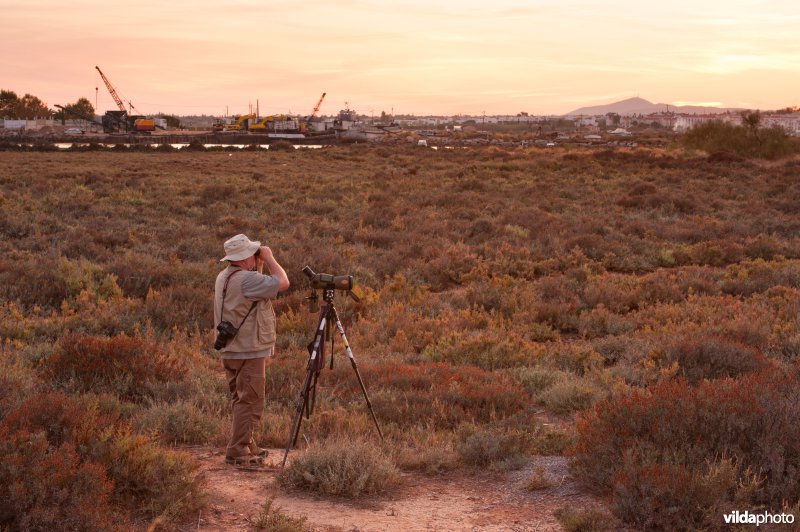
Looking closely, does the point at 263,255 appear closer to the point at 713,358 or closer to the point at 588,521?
the point at 588,521

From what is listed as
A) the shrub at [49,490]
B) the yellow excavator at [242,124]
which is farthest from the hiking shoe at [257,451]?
the yellow excavator at [242,124]

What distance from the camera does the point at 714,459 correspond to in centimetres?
476

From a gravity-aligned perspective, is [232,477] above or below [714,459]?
below

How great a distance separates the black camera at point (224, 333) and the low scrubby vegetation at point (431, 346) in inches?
32.6

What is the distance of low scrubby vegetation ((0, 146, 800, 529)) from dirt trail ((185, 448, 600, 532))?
146mm

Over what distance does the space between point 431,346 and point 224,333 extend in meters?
4.46

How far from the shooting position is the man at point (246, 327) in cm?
573

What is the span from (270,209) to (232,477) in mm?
19120

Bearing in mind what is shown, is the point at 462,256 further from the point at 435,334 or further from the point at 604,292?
the point at 435,334

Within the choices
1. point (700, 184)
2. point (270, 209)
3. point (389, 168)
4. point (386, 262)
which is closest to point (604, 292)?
point (386, 262)

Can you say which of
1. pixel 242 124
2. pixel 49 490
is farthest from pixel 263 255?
pixel 242 124

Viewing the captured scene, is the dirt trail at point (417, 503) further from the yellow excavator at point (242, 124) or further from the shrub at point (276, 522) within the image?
the yellow excavator at point (242, 124)

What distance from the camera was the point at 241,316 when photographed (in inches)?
227

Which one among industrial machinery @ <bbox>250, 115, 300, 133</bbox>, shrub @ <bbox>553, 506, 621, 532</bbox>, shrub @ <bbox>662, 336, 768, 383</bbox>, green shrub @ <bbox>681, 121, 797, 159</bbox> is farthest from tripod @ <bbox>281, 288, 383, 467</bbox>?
industrial machinery @ <bbox>250, 115, 300, 133</bbox>
